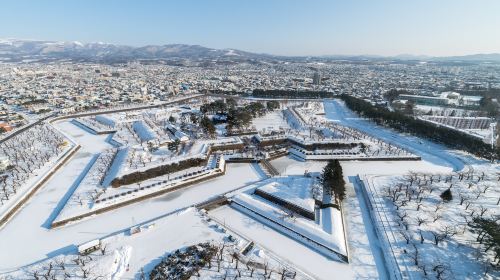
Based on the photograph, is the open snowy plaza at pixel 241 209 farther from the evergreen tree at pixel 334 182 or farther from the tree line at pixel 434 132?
the tree line at pixel 434 132

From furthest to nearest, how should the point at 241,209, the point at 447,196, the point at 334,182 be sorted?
the point at 447,196
the point at 334,182
the point at 241,209

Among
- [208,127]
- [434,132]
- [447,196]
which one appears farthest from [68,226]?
[434,132]

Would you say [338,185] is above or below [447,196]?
above

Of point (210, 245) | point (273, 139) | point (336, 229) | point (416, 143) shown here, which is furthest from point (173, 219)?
point (416, 143)

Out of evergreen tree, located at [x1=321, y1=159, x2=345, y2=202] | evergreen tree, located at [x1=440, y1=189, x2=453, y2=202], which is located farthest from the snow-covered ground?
evergreen tree, located at [x1=440, y1=189, x2=453, y2=202]

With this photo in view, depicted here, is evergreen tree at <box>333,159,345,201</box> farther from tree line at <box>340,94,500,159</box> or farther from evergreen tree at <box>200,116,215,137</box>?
tree line at <box>340,94,500,159</box>

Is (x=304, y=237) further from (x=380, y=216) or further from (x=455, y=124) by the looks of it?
(x=455, y=124)

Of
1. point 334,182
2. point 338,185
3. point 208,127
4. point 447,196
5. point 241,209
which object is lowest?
point 241,209

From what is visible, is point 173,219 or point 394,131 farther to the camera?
point 394,131

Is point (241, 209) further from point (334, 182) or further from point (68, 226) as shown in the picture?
point (68, 226)
